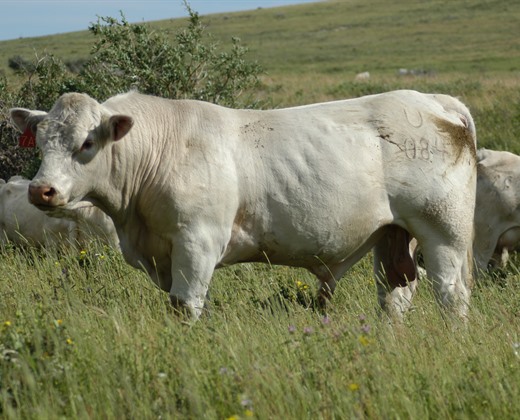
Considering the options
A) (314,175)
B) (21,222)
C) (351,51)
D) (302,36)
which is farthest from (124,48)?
(302,36)

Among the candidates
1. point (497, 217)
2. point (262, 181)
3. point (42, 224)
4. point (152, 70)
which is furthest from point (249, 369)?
point (152, 70)

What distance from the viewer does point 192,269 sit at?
6.40 meters

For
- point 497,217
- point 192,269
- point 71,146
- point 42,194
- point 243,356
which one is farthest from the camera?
point 497,217

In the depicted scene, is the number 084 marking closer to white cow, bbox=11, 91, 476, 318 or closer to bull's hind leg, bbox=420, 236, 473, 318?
white cow, bbox=11, 91, 476, 318

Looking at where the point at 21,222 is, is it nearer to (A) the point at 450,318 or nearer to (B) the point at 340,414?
(A) the point at 450,318

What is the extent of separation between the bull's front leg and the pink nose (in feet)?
2.83

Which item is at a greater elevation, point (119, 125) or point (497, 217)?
point (119, 125)

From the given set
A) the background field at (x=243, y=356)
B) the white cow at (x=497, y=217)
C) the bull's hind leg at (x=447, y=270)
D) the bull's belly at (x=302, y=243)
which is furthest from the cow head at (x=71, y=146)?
the white cow at (x=497, y=217)

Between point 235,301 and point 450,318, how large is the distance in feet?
5.20

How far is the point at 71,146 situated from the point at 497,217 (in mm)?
5241

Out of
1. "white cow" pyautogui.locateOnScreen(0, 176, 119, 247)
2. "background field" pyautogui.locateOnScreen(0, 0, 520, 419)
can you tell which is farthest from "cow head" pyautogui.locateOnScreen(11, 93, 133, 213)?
"white cow" pyautogui.locateOnScreen(0, 176, 119, 247)

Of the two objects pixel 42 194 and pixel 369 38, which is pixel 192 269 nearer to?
pixel 42 194

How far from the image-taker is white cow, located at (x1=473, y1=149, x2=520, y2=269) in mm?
9914

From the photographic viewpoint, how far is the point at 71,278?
25.2ft
